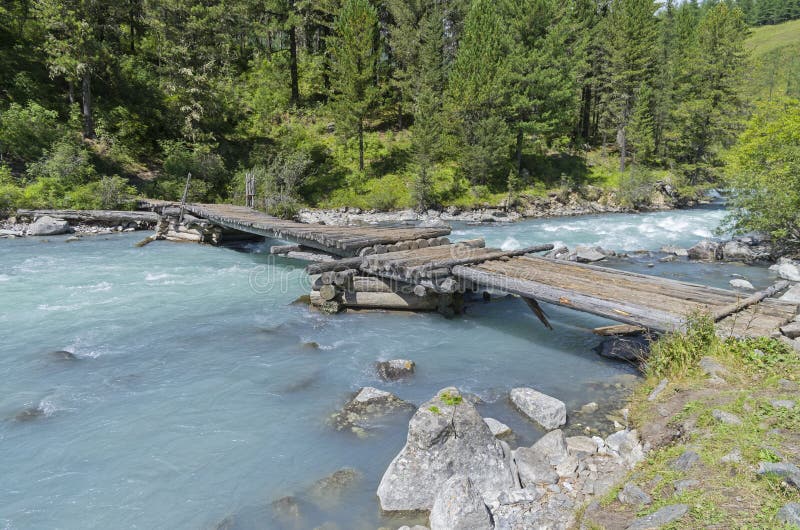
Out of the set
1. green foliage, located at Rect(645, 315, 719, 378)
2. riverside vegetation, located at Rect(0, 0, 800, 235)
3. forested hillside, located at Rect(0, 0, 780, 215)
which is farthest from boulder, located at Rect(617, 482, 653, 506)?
forested hillside, located at Rect(0, 0, 780, 215)

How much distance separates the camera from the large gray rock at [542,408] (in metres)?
7.23

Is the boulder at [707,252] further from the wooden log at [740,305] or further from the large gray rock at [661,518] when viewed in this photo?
Result: the large gray rock at [661,518]

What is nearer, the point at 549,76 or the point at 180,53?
the point at 180,53

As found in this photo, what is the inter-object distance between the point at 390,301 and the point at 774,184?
1545 cm

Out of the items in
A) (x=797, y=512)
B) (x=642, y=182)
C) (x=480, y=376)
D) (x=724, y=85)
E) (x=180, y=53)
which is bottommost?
(x=480, y=376)

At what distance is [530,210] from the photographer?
1369 inches

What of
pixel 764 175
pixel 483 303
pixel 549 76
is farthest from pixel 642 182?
pixel 483 303

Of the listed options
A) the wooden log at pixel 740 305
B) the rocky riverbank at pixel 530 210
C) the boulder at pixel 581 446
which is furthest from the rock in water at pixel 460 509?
A: the rocky riverbank at pixel 530 210

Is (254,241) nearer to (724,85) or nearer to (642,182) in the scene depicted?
(642,182)

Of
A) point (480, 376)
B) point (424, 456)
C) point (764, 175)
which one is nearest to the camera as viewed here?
point (424, 456)

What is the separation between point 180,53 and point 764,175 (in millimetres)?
36519

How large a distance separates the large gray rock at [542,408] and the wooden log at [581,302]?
2.16m

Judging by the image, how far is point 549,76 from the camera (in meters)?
37.0

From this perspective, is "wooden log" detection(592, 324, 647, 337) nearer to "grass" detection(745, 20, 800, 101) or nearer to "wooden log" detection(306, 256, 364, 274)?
"wooden log" detection(306, 256, 364, 274)
